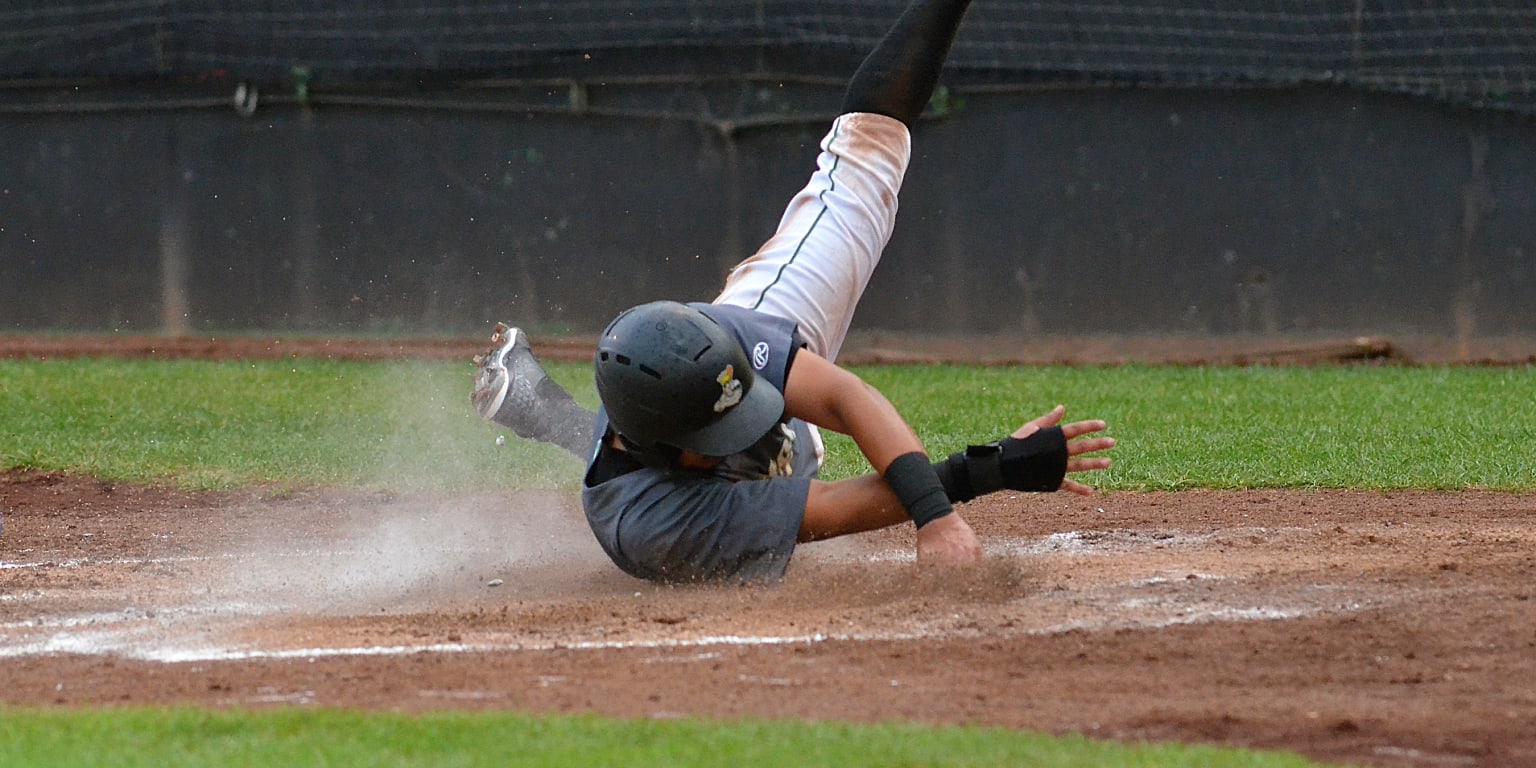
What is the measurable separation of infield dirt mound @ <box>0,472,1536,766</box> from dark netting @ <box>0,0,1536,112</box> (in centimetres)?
781

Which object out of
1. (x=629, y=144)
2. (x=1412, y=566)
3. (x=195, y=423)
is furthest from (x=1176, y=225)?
(x=1412, y=566)

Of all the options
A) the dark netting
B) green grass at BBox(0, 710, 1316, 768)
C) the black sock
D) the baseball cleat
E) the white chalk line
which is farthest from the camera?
the dark netting

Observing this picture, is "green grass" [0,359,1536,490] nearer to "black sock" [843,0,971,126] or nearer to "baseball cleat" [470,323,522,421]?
"baseball cleat" [470,323,522,421]

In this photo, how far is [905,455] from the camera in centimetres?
416

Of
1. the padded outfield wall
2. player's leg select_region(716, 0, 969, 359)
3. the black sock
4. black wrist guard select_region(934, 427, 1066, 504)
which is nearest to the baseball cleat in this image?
player's leg select_region(716, 0, 969, 359)

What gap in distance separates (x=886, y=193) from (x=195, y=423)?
4983 mm

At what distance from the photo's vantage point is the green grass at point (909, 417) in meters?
7.29

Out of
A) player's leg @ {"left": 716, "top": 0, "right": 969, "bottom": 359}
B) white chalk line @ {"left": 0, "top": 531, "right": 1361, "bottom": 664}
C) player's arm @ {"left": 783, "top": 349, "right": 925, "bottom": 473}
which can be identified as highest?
player's leg @ {"left": 716, "top": 0, "right": 969, "bottom": 359}

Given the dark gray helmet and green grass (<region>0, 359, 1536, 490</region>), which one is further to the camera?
green grass (<region>0, 359, 1536, 490</region>)

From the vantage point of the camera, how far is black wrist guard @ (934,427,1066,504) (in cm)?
420

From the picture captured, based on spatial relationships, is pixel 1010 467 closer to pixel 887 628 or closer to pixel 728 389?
pixel 887 628

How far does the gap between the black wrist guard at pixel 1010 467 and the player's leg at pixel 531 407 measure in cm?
149

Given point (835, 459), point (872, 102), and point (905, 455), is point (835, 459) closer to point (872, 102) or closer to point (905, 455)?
point (872, 102)

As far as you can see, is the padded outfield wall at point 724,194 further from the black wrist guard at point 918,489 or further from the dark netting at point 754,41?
the black wrist guard at point 918,489
